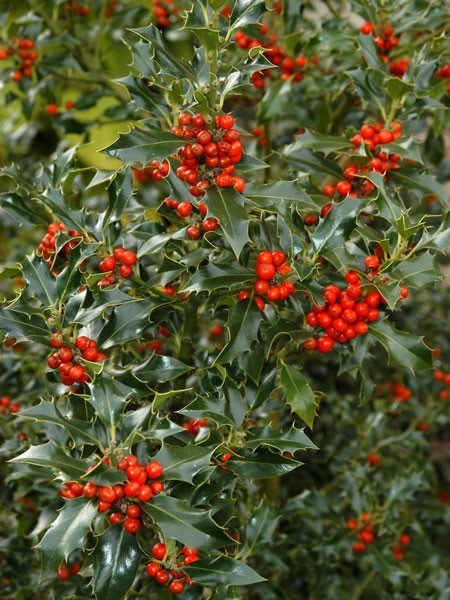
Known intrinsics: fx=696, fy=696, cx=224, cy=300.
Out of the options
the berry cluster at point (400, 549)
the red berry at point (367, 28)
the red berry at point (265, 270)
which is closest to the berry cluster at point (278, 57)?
the red berry at point (367, 28)

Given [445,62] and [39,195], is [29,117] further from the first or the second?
[445,62]

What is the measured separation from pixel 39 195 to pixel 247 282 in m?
0.48

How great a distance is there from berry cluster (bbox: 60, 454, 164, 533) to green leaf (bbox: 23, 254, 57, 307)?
368 millimetres

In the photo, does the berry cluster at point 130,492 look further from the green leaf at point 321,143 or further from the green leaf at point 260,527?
the green leaf at point 321,143

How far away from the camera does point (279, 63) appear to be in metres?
2.03

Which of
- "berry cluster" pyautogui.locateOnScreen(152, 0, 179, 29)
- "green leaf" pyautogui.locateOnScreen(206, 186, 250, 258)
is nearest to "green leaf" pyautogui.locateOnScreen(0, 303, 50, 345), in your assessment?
"green leaf" pyautogui.locateOnScreen(206, 186, 250, 258)

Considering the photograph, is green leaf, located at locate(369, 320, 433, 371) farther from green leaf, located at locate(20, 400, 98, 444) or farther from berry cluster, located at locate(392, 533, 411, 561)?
berry cluster, located at locate(392, 533, 411, 561)

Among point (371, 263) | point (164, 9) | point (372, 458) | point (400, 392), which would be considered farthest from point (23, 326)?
point (400, 392)

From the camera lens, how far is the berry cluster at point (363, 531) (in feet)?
6.42

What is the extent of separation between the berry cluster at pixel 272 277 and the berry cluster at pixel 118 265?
243 mm

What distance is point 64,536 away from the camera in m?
1.06

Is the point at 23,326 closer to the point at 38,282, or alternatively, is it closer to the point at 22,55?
the point at 38,282

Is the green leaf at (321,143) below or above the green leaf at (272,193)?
below

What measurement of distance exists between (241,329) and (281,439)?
209mm
